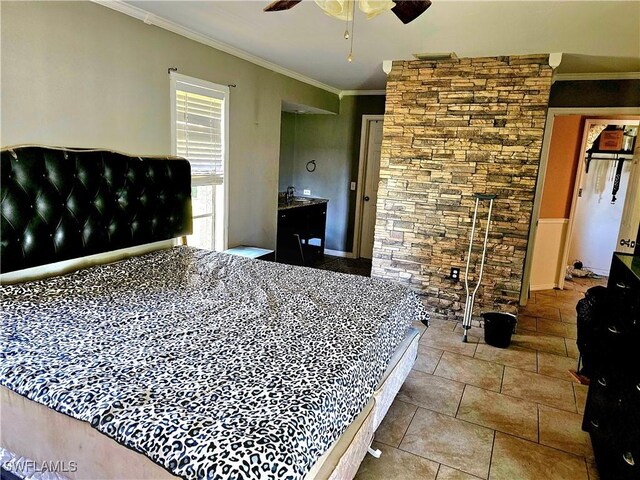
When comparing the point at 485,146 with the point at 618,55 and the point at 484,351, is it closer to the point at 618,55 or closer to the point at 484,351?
the point at 618,55

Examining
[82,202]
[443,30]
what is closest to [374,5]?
[443,30]

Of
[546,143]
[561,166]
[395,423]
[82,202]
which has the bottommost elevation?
[395,423]

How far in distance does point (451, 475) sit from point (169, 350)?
1468 millimetres

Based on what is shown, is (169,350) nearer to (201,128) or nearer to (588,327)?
(201,128)

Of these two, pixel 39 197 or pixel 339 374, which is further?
pixel 39 197

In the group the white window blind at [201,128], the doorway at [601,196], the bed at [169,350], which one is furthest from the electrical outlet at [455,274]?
the doorway at [601,196]

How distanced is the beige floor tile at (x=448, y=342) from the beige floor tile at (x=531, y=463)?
1.11 m

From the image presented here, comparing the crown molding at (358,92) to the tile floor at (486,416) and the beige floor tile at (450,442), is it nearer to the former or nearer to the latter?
the tile floor at (486,416)

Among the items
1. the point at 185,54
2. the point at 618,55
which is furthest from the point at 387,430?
the point at 618,55

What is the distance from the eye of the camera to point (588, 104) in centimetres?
407

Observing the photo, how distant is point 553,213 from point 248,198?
3.79 metres

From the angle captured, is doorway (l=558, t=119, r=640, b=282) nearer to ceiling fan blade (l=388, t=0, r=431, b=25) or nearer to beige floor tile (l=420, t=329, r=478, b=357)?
beige floor tile (l=420, t=329, r=478, b=357)

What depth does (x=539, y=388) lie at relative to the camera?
2.81 m

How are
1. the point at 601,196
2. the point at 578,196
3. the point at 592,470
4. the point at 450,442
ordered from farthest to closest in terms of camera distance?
the point at 601,196 → the point at 578,196 → the point at 450,442 → the point at 592,470
